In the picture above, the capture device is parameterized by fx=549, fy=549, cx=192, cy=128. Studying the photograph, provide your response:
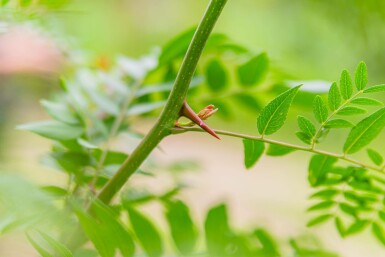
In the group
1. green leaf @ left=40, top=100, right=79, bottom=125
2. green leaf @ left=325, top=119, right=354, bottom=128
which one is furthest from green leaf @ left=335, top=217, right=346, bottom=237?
green leaf @ left=40, top=100, right=79, bottom=125

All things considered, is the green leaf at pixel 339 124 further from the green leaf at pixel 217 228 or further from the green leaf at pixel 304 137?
the green leaf at pixel 217 228

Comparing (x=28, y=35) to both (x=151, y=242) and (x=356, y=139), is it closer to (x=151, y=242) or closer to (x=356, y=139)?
(x=151, y=242)

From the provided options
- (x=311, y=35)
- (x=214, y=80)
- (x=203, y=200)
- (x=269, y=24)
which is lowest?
(x=203, y=200)

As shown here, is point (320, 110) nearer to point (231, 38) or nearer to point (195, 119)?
point (195, 119)

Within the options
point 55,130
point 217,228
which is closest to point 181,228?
point 217,228

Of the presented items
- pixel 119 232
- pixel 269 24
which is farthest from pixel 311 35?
pixel 119 232

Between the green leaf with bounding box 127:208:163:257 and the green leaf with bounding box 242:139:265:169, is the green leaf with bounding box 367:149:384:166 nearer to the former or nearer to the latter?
the green leaf with bounding box 242:139:265:169
